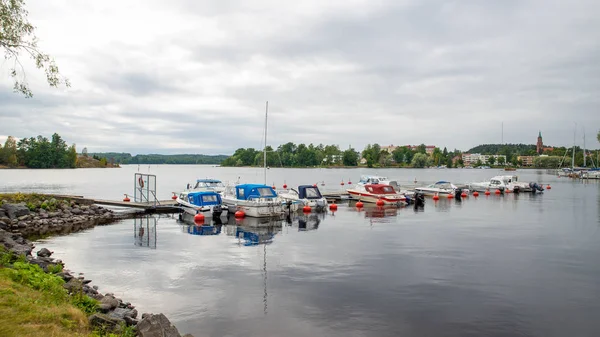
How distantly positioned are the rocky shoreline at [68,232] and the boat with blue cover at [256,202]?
998 centimetres

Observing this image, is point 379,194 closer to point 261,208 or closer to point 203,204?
point 261,208

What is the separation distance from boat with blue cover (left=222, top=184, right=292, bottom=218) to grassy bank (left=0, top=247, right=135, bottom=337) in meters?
22.8

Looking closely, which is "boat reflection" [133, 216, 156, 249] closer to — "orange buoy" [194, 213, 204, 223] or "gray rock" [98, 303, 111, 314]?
"orange buoy" [194, 213, 204, 223]

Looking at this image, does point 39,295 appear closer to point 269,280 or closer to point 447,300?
point 269,280

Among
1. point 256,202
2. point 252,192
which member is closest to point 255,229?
point 256,202

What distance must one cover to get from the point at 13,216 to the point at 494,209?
4395 cm

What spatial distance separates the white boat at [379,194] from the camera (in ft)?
159

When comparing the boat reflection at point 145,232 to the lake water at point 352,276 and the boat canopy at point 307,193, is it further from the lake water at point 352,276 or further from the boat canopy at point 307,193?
the boat canopy at point 307,193

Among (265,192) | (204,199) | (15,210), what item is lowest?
(15,210)

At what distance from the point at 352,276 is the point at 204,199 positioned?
71.1 feet

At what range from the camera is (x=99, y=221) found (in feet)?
111

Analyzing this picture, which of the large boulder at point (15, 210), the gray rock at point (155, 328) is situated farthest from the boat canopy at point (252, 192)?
the gray rock at point (155, 328)

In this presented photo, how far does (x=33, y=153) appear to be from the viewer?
185m

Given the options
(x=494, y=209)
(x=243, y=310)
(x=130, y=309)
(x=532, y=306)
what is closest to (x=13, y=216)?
(x=130, y=309)
